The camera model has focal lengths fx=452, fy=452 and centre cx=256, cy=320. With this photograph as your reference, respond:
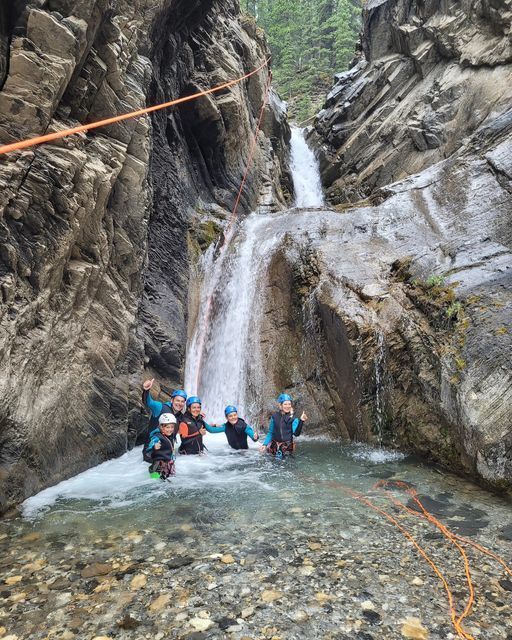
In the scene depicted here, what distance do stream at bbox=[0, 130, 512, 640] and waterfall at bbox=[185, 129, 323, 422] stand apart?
399 centimetres

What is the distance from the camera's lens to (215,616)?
12.8ft

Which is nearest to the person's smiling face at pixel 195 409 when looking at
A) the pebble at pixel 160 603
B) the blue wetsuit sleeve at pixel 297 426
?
the blue wetsuit sleeve at pixel 297 426

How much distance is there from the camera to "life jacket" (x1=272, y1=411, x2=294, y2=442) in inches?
372

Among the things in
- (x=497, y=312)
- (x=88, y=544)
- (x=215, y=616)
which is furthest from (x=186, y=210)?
(x=215, y=616)

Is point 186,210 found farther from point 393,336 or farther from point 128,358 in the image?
point 393,336

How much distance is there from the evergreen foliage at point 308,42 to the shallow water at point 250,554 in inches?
1816

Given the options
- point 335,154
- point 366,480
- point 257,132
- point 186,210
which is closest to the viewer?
point 366,480

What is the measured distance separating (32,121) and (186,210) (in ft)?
30.6

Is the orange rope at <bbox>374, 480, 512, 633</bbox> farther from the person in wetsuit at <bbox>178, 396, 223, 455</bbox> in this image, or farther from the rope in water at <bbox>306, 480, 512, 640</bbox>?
the person in wetsuit at <bbox>178, 396, 223, 455</bbox>

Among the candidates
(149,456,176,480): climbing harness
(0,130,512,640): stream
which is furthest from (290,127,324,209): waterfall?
(0,130,512,640): stream

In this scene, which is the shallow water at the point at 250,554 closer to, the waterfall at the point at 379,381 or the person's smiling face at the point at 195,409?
the person's smiling face at the point at 195,409

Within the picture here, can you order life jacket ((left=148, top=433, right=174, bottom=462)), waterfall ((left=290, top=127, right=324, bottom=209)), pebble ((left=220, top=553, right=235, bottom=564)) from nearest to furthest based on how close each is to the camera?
pebble ((left=220, top=553, right=235, bottom=564)) < life jacket ((left=148, top=433, right=174, bottom=462)) < waterfall ((left=290, top=127, right=324, bottom=209))

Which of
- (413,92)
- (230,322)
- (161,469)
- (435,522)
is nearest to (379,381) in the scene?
(435,522)

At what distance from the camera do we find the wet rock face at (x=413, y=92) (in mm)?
18969
